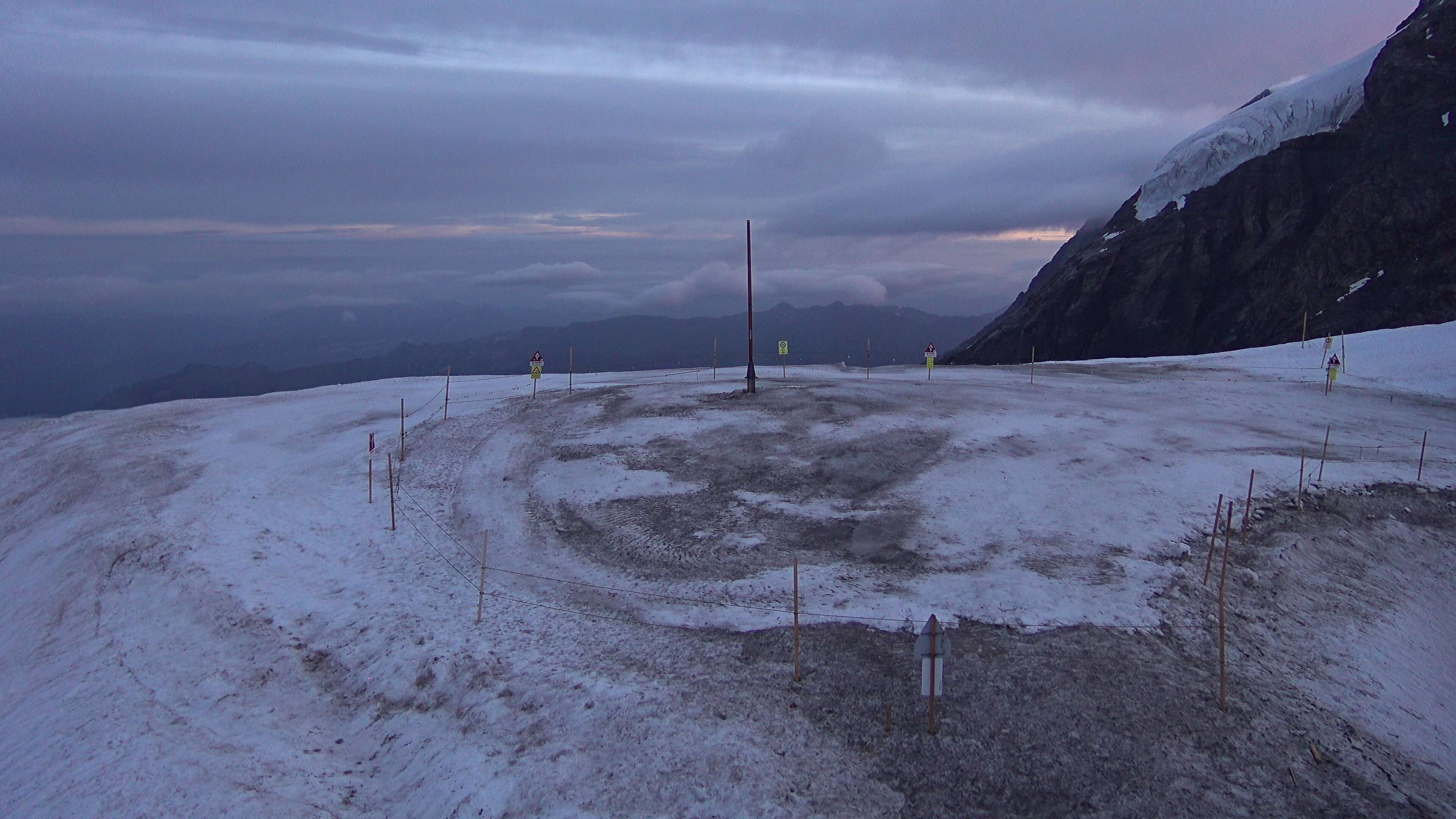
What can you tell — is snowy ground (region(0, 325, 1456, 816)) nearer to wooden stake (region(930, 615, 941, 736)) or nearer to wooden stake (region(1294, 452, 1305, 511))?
wooden stake (region(1294, 452, 1305, 511))

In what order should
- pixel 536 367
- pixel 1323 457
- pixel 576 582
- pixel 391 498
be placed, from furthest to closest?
1. pixel 536 367
2. pixel 1323 457
3. pixel 391 498
4. pixel 576 582

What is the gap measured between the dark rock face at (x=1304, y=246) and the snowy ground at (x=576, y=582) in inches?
1604

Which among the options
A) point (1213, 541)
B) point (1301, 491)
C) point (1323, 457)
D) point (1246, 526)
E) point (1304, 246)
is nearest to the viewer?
point (1213, 541)

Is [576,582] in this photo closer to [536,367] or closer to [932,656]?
[932,656]

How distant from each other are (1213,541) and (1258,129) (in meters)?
82.1

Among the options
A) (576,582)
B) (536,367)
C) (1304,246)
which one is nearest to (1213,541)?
(576,582)

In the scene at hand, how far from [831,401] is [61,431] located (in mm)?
26576

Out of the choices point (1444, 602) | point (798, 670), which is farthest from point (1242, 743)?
point (1444, 602)

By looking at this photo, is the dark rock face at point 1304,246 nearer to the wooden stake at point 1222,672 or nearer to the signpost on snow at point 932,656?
the wooden stake at point 1222,672

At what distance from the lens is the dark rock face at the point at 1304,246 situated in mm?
57000

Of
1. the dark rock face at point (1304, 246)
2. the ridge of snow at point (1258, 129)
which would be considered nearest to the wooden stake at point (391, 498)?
the dark rock face at point (1304, 246)

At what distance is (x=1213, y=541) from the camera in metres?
14.4

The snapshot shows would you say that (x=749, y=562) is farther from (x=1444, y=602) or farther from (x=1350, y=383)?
(x=1350, y=383)

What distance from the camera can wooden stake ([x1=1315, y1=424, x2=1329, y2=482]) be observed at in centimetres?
1870
